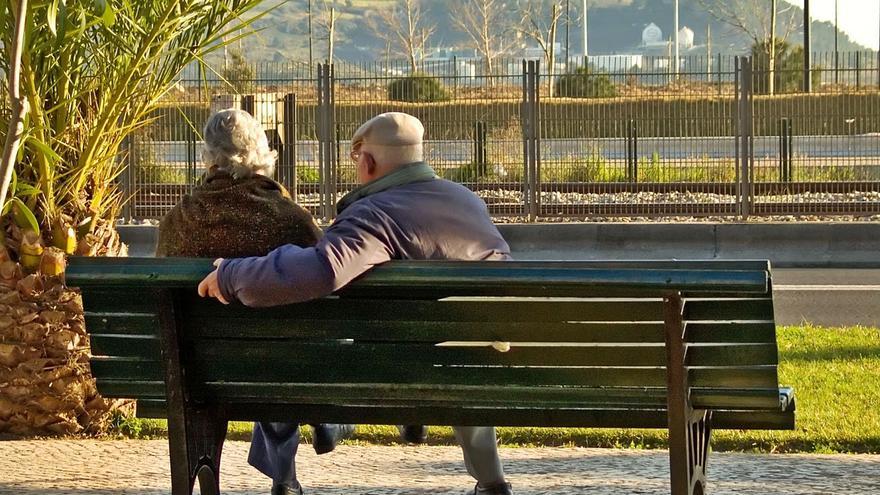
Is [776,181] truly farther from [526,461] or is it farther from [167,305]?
[167,305]

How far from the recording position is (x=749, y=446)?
695 centimetres

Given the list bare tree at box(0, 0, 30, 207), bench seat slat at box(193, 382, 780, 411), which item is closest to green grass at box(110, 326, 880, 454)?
bench seat slat at box(193, 382, 780, 411)

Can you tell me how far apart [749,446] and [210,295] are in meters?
3.22

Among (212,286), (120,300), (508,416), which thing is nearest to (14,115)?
(212,286)

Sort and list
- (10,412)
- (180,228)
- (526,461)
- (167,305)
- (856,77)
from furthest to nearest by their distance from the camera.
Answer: (856,77)
(10,412)
(526,461)
(180,228)
(167,305)

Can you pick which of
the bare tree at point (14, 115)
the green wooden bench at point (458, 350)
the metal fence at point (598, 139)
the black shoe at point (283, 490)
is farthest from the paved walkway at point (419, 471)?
the metal fence at point (598, 139)

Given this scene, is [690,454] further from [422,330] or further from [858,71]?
[858,71]

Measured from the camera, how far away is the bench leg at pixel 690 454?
175 inches

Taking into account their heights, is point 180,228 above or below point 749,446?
above

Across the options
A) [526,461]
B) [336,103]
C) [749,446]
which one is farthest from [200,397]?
[336,103]

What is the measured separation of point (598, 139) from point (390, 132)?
14145mm

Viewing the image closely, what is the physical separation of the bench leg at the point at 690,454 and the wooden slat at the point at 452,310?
37cm

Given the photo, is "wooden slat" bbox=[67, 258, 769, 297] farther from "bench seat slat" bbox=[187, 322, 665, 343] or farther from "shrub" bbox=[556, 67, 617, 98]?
"shrub" bbox=[556, 67, 617, 98]

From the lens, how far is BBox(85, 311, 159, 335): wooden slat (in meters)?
4.83
